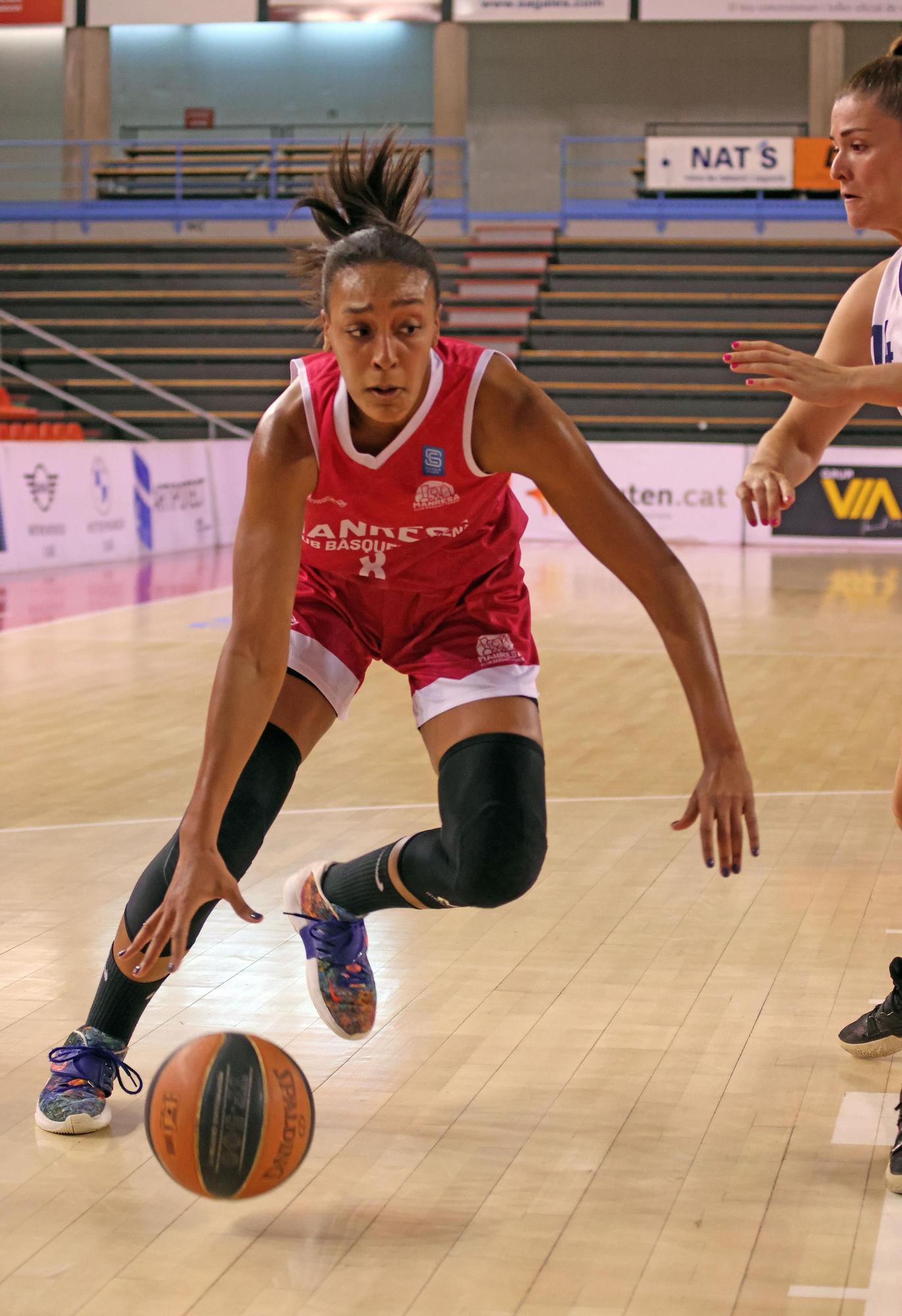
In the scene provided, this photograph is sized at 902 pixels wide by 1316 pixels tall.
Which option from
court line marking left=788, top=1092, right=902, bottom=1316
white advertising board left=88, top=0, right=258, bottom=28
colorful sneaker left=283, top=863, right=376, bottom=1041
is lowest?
court line marking left=788, top=1092, right=902, bottom=1316

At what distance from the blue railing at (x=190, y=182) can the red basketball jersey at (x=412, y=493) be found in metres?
19.0

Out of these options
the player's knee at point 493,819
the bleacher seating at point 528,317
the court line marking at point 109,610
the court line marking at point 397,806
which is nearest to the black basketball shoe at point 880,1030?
the player's knee at point 493,819

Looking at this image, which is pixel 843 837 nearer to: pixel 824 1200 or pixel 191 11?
pixel 824 1200

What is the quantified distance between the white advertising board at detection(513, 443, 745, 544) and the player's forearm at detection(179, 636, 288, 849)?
14.4m

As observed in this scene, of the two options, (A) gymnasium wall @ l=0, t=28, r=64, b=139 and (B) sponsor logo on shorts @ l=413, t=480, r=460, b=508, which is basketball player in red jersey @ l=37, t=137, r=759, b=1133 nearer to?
(B) sponsor logo on shorts @ l=413, t=480, r=460, b=508

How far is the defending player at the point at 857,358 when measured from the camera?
2.76m

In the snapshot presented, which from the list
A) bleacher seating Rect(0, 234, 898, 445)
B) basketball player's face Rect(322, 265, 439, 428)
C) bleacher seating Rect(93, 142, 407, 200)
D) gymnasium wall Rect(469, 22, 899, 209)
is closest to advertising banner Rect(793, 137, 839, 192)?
bleacher seating Rect(0, 234, 898, 445)

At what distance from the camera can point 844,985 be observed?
3867mm

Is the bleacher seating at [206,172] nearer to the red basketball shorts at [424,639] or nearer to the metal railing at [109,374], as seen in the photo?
the metal railing at [109,374]

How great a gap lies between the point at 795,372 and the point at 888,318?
22.8 inches

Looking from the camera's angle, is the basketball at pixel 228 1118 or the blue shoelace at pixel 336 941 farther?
the blue shoelace at pixel 336 941

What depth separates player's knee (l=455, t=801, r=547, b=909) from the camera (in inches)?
117

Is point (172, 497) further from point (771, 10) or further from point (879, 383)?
point (879, 383)

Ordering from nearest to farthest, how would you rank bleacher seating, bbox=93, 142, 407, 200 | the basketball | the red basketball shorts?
1. the basketball
2. the red basketball shorts
3. bleacher seating, bbox=93, 142, 407, 200
